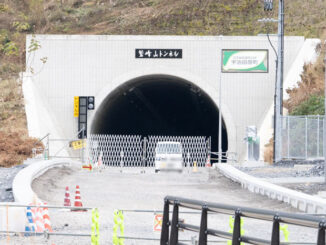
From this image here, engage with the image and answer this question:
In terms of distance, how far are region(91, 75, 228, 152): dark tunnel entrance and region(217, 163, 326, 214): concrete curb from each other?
1996 cm

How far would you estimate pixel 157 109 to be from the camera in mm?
61281

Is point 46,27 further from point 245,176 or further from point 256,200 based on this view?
point 256,200

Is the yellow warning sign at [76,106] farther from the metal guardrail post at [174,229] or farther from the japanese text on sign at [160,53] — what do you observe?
the metal guardrail post at [174,229]

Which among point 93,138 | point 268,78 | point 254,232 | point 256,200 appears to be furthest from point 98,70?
point 254,232

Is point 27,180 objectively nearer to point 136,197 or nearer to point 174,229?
point 136,197

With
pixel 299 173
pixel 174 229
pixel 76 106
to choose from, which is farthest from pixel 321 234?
pixel 76 106

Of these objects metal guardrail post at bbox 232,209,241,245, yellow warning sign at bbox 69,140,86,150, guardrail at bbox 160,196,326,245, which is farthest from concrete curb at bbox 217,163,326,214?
yellow warning sign at bbox 69,140,86,150

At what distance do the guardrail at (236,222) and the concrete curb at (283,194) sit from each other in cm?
857

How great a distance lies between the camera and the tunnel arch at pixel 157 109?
47031mm

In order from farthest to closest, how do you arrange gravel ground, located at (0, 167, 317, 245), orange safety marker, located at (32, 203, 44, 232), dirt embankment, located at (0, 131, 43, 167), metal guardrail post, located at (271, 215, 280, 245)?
dirt embankment, located at (0, 131, 43, 167), orange safety marker, located at (32, 203, 44, 232), gravel ground, located at (0, 167, 317, 245), metal guardrail post, located at (271, 215, 280, 245)

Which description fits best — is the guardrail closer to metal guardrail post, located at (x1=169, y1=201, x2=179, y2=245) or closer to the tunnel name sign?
metal guardrail post, located at (x1=169, y1=201, x2=179, y2=245)

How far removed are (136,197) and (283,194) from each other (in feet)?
15.6

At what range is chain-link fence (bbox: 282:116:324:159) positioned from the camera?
3728 centimetres

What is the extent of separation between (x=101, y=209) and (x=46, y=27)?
4091 cm
